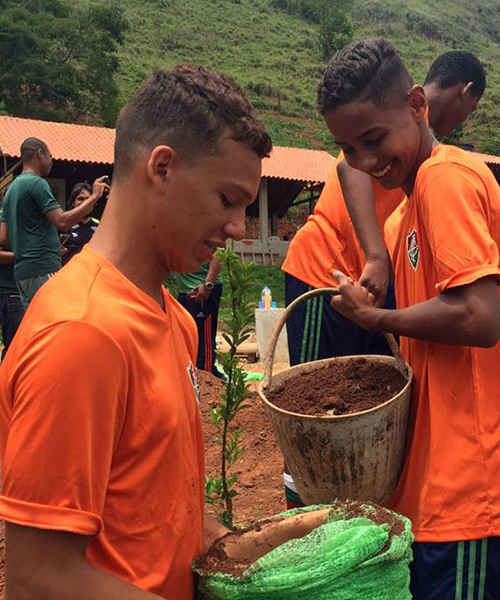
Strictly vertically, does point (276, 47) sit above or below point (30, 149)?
below

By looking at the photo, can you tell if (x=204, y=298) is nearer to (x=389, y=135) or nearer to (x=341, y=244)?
(x=341, y=244)

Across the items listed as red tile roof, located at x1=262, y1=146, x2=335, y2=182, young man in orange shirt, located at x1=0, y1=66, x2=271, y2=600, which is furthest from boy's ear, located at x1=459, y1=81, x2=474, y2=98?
red tile roof, located at x1=262, y1=146, x2=335, y2=182

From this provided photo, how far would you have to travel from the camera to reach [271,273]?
18531mm

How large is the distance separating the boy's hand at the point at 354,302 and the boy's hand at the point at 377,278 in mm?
208

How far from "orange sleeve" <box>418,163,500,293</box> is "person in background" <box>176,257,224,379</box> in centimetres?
437

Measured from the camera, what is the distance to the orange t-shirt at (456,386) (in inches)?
67.2

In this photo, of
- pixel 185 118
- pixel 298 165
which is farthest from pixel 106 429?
pixel 298 165

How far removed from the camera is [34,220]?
550 cm

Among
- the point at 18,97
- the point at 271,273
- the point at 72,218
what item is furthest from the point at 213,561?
the point at 18,97


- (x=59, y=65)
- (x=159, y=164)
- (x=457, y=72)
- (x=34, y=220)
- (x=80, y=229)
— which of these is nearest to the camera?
(x=159, y=164)

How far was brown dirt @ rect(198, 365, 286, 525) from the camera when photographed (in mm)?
4035

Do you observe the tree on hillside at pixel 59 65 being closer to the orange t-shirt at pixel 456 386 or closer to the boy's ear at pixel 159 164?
the orange t-shirt at pixel 456 386

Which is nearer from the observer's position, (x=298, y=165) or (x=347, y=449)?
(x=347, y=449)

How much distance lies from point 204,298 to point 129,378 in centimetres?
520
